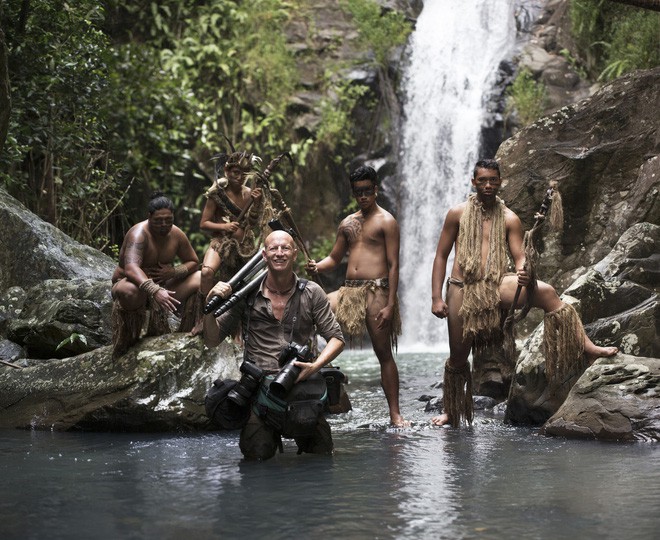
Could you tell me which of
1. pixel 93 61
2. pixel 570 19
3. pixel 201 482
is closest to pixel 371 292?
pixel 201 482

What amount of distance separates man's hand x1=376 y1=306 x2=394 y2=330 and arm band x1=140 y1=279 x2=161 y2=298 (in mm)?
1620

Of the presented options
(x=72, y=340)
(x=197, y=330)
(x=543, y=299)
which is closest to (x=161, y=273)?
(x=197, y=330)

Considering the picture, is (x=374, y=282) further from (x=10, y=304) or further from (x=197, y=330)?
(x=10, y=304)

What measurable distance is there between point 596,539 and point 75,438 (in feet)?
14.1

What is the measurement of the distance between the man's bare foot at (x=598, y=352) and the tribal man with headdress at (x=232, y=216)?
2926 mm

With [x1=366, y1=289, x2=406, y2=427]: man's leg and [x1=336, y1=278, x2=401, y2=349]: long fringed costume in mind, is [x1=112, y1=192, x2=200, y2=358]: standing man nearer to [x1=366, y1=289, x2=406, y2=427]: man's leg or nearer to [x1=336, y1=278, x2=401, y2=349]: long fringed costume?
[x1=336, y1=278, x2=401, y2=349]: long fringed costume

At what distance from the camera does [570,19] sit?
1762 centimetres

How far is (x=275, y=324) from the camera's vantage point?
20.5 ft

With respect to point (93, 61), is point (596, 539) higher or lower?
lower

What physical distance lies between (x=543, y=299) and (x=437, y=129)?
1078 cm

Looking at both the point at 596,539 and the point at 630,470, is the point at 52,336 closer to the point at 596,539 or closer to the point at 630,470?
the point at 630,470

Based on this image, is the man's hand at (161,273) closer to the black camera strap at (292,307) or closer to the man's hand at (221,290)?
the black camera strap at (292,307)

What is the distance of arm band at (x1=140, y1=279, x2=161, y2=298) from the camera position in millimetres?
7496

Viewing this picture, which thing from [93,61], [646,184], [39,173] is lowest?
[646,184]
